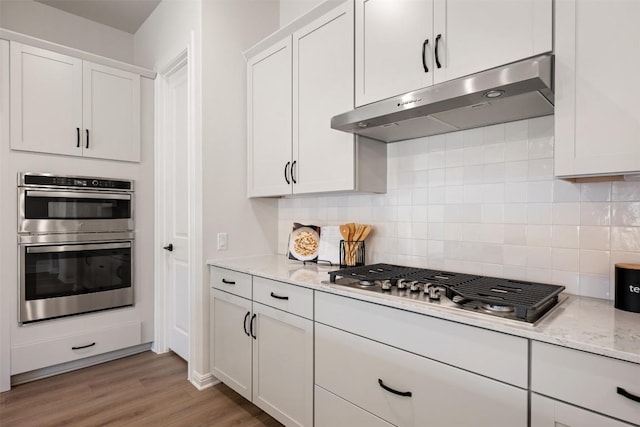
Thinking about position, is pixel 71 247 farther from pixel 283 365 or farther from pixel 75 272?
pixel 283 365

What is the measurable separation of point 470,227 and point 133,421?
219 centimetres

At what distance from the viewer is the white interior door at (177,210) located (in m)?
2.83

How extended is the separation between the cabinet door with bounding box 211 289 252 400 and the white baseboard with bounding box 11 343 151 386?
1085 millimetres

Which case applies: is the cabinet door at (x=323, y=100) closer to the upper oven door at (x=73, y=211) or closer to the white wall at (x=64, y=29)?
the upper oven door at (x=73, y=211)

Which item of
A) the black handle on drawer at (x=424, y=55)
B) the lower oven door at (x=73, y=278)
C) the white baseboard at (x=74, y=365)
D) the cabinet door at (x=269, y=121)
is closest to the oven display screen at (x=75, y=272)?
the lower oven door at (x=73, y=278)

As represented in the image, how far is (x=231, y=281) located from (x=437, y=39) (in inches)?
69.3

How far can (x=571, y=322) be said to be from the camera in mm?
1076

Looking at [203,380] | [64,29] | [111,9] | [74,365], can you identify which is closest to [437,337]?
[203,380]

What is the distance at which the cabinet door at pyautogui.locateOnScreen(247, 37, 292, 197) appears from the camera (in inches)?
91.7

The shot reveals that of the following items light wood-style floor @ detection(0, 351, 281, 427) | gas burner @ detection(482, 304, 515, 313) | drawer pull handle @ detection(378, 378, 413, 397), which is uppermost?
gas burner @ detection(482, 304, 515, 313)

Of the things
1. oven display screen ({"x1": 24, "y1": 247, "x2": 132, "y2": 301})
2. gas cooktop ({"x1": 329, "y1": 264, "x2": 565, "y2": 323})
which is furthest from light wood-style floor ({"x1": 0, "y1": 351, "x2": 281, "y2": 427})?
gas cooktop ({"x1": 329, "y1": 264, "x2": 565, "y2": 323})

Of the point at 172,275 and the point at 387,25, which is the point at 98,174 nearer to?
the point at 172,275

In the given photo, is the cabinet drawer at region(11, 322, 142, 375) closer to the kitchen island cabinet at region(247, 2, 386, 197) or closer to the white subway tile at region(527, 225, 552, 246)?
the kitchen island cabinet at region(247, 2, 386, 197)

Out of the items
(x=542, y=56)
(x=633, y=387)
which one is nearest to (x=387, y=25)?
(x=542, y=56)
